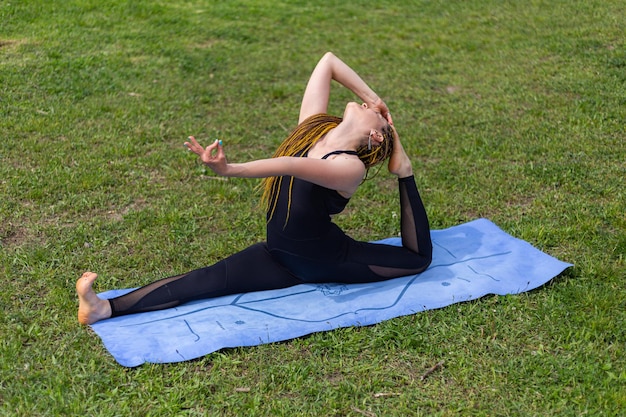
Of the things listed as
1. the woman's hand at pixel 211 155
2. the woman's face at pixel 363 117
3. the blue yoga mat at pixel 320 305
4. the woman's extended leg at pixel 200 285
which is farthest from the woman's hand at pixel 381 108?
the woman's hand at pixel 211 155

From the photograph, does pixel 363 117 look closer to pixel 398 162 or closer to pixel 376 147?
pixel 376 147

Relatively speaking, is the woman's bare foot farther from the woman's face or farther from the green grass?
the woman's face

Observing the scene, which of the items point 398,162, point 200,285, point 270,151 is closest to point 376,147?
point 398,162

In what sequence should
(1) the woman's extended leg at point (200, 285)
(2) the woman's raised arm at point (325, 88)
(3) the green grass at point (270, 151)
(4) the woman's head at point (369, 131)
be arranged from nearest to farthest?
(3) the green grass at point (270, 151), (1) the woman's extended leg at point (200, 285), (4) the woman's head at point (369, 131), (2) the woman's raised arm at point (325, 88)

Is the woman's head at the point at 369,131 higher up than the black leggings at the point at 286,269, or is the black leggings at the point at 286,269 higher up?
the woman's head at the point at 369,131

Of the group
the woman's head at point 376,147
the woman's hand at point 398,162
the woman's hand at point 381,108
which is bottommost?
the woman's hand at point 398,162

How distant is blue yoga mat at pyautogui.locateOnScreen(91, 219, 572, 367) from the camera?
3734 mm

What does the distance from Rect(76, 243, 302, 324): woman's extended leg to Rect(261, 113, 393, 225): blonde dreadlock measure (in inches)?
12.5

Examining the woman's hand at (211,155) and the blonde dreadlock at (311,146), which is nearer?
the woman's hand at (211,155)

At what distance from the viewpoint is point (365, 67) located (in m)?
8.83

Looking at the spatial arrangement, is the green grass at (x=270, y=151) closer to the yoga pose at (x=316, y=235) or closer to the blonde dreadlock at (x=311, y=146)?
the yoga pose at (x=316, y=235)

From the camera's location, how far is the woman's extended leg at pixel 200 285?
385 centimetres

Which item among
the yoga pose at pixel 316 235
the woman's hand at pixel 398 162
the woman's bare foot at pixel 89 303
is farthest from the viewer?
the woman's hand at pixel 398 162

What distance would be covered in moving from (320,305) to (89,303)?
4.40ft
